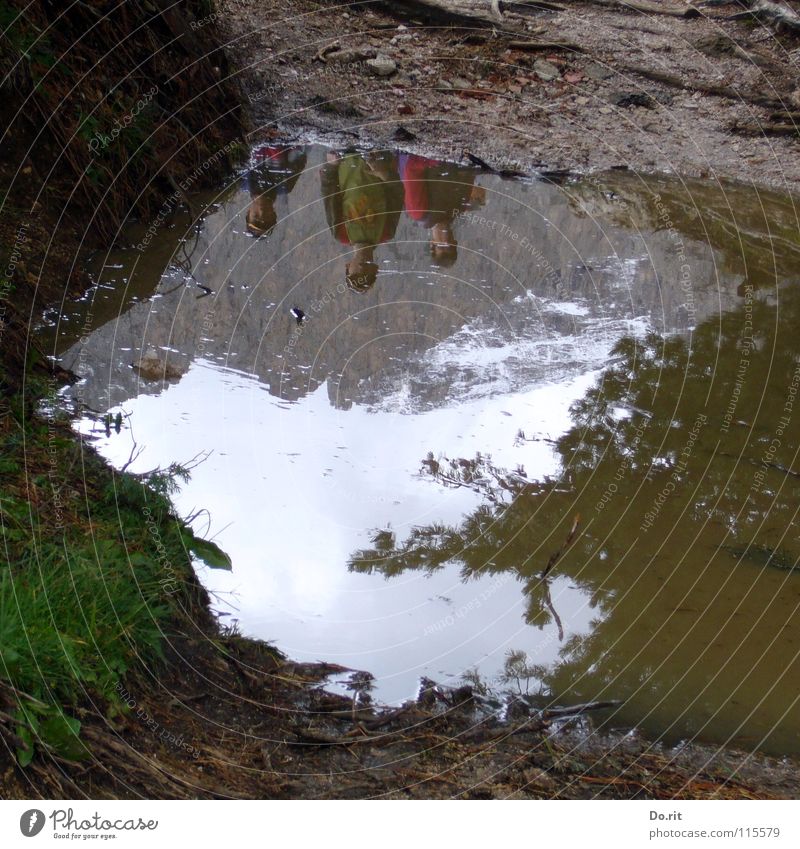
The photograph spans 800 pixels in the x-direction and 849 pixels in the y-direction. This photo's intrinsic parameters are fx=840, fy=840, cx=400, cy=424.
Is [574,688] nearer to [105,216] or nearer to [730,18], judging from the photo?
[105,216]

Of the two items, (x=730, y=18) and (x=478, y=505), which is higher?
(x=730, y=18)

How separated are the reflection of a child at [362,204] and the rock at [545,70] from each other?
2.54m

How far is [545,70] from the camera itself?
8953 mm

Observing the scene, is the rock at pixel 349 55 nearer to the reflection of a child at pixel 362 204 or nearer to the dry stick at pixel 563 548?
the reflection of a child at pixel 362 204

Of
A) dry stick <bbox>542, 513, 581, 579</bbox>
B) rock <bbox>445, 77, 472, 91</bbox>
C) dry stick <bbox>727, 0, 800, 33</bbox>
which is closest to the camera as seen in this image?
dry stick <bbox>542, 513, 581, 579</bbox>

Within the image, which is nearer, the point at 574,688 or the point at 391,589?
the point at 574,688

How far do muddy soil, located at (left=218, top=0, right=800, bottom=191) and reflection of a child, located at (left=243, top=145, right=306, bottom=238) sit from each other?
1.59 ft

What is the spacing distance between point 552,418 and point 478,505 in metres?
0.80

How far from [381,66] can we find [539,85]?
1665 mm

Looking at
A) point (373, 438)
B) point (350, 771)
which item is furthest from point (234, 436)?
point (350, 771)

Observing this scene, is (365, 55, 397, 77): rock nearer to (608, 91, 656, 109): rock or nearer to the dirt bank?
(608, 91, 656, 109): rock

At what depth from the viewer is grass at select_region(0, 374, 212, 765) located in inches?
87.4

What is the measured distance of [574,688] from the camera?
2980mm

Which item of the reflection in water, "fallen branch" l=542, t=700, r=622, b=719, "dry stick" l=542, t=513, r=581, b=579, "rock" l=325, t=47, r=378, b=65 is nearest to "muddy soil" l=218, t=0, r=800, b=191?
"rock" l=325, t=47, r=378, b=65
